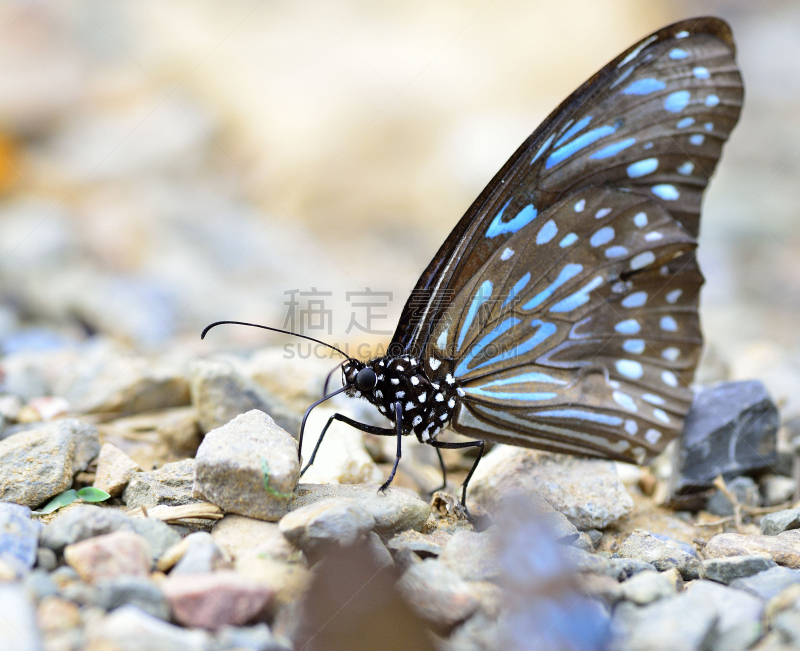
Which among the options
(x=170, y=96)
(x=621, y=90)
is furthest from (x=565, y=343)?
(x=170, y=96)

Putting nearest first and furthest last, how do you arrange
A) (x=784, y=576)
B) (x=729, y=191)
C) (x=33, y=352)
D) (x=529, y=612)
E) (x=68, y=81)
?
(x=529, y=612) < (x=784, y=576) < (x=33, y=352) < (x=729, y=191) < (x=68, y=81)

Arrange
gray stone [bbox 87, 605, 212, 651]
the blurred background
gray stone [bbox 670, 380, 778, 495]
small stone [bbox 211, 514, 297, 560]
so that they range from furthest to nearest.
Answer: the blurred background < gray stone [bbox 670, 380, 778, 495] < small stone [bbox 211, 514, 297, 560] < gray stone [bbox 87, 605, 212, 651]

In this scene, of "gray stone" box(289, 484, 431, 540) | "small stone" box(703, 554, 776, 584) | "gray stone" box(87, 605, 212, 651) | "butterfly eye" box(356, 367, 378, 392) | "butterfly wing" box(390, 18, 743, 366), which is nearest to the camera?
"gray stone" box(87, 605, 212, 651)

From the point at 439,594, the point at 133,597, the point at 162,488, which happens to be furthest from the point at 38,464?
the point at 439,594

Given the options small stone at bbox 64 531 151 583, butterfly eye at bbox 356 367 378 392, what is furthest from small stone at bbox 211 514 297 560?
butterfly eye at bbox 356 367 378 392

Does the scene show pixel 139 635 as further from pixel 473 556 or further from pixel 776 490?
pixel 776 490

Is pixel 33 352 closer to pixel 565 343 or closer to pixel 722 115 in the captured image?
pixel 565 343

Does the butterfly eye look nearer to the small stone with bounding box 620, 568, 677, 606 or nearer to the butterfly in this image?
the butterfly
